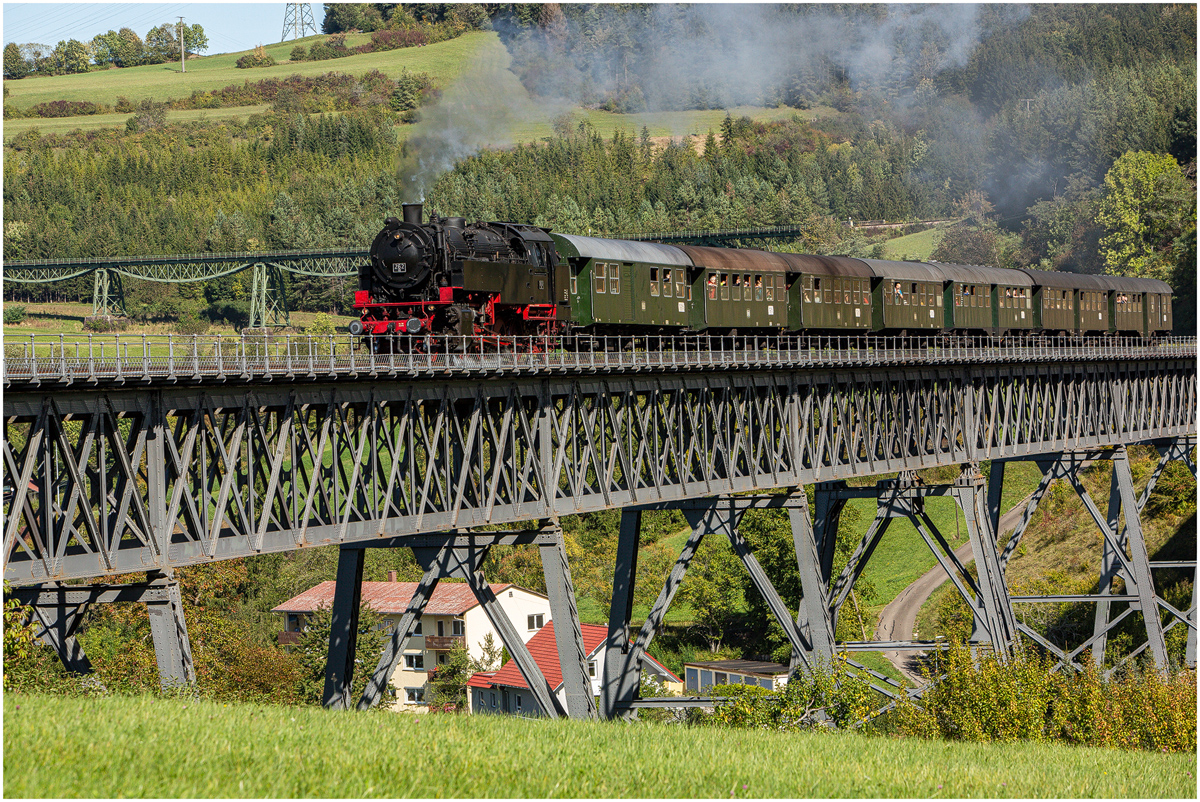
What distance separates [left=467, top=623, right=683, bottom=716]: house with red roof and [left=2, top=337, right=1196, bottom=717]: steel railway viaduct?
48.4ft

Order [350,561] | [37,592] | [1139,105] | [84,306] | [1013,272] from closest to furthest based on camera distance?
1. [37,592]
2. [350,561]
3. [1013,272]
4. [84,306]
5. [1139,105]

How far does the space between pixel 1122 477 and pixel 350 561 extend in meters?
32.4

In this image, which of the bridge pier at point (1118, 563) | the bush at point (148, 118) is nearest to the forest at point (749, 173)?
the bush at point (148, 118)

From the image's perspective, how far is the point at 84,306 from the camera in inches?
5005

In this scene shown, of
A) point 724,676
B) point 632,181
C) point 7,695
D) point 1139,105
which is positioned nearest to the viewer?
point 7,695

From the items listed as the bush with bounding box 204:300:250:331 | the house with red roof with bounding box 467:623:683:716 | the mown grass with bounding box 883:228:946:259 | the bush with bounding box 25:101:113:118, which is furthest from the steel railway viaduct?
the bush with bounding box 25:101:113:118

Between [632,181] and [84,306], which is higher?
[632,181]

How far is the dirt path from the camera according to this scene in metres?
68.8

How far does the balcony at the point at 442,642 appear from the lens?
68875 millimetres

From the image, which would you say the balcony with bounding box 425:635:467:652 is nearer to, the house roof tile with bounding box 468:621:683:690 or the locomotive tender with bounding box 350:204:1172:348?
the house roof tile with bounding box 468:621:683:690

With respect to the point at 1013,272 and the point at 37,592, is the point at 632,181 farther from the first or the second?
the point at 37,592

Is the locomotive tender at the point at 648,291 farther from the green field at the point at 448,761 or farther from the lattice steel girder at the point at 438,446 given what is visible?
the green field at the point at 448,761

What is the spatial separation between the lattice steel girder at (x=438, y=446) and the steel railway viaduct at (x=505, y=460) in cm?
7

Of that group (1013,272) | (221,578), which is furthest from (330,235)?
(1013,272)
